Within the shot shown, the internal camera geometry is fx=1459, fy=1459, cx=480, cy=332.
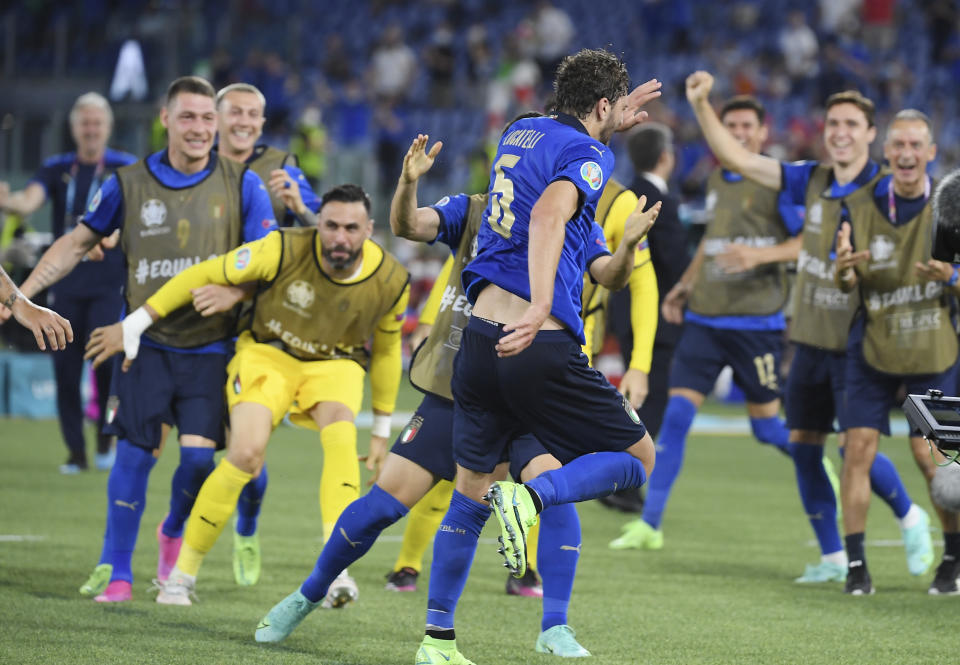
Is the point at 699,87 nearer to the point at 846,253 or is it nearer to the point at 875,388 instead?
the point at 846,253

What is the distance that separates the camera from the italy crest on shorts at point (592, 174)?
481 cm

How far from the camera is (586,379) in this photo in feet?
16.1

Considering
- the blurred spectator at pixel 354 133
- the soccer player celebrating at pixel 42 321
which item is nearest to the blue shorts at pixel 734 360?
the soccer player celebrating at pixel 42 321

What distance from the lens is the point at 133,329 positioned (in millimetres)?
6324

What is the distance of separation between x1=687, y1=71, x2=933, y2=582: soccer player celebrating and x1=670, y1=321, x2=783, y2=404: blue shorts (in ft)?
3.27

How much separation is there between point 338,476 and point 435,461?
104cm

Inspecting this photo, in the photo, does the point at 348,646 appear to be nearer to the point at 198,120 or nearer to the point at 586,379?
the point at 586,379

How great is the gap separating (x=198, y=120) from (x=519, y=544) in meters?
3.07

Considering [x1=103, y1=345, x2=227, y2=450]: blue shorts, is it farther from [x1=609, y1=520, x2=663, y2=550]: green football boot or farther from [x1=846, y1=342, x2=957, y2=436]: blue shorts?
[x1=846, y1=342, x2=957, y2=436]: blue shorts

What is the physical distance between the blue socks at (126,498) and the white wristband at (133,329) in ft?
1.63

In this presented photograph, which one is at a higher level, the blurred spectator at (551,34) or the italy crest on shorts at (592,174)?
the blurred spectator at (551,34)

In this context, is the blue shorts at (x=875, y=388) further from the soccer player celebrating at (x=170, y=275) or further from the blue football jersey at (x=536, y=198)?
the soccer player celebrating at (x=170, y=275)

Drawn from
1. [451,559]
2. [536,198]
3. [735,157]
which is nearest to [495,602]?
[451,559]

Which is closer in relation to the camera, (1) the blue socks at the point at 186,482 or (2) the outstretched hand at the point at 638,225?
(2) the outstretched hand at the point at 638,225
